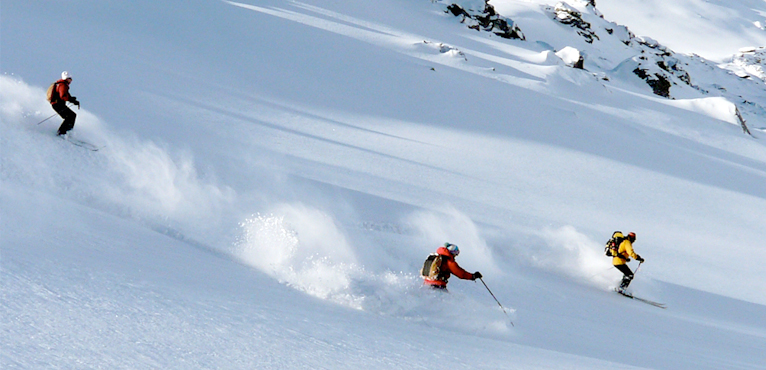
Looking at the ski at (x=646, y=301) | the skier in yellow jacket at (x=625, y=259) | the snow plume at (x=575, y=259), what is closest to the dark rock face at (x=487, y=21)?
the snow plume at (x=575, y=259)

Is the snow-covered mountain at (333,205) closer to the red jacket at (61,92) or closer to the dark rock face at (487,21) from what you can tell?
the red jacket at (61,92)

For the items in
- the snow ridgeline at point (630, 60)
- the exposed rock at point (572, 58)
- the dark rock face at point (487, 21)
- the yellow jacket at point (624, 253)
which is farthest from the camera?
the snow ridgeline at point (630, 60)

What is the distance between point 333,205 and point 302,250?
8.18ft

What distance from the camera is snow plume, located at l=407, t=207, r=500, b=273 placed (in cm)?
1138

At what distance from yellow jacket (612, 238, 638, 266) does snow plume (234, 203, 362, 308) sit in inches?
215

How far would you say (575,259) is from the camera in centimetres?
1295

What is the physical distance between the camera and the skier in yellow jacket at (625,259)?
40.2ft

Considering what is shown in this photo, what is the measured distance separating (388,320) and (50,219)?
4206 millimetres

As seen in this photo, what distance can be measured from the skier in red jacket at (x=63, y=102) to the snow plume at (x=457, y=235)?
6.36 metres

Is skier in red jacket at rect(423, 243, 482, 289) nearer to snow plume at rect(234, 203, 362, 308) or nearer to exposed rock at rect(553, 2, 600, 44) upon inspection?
snow plume at rect(234, 203, 362, 308)

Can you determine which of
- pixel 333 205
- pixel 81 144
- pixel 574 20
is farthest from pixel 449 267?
pixel 574 20

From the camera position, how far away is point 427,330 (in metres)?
7.63

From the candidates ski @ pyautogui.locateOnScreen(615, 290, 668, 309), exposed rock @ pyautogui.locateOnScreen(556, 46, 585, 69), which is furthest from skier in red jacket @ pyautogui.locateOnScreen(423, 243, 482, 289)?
exposed rock @ pyautogui.locateOnScreen(556, 46, 585, 69)

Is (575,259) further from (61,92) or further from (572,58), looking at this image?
(572,58)
